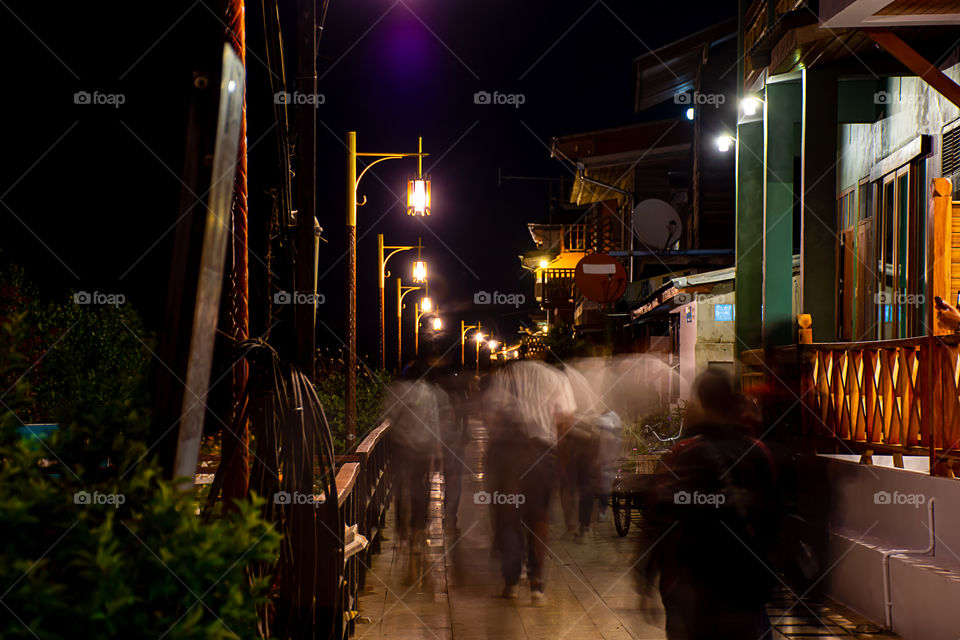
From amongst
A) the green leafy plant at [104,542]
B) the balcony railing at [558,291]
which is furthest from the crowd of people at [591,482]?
the balcony railing at [558,291]

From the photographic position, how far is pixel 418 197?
18.5 m

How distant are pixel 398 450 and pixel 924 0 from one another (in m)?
7.36

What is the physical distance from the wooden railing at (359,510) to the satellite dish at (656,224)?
38.5 feet

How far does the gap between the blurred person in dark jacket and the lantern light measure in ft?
46.5

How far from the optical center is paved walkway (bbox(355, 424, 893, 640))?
7547 mm

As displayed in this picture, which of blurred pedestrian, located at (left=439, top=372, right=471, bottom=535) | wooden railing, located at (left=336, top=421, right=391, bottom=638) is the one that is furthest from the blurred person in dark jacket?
blurred pedestrian, located at (left=439, top=372, right=471, bottom=535)

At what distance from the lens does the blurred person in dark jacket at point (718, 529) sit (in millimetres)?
4500

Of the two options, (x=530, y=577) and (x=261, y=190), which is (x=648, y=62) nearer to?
(x=261, y=190)

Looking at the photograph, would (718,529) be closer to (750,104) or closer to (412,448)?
(412,448)

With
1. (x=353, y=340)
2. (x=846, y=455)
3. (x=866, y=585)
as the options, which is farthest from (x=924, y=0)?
(x=353, y=340)

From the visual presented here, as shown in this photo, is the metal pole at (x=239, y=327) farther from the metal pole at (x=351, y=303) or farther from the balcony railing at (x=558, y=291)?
the balcony railing at (x=558, y=291)

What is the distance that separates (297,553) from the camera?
477 centimetres

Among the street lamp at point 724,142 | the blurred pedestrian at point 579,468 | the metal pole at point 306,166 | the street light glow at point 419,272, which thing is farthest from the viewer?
the street light glow at point 419,272

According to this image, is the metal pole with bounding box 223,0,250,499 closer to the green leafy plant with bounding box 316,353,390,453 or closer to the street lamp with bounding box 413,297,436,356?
the green leafy plant with bounding box 316,353,390,453
